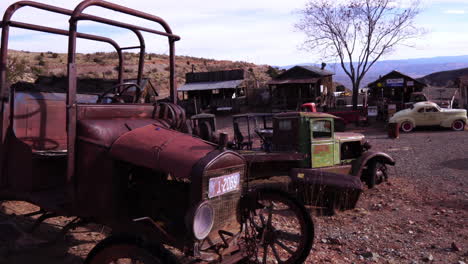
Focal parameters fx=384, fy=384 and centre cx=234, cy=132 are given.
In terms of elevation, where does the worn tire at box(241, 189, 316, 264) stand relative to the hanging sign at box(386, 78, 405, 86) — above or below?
below

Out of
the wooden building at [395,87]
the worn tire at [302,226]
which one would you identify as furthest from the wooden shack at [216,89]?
the worn tire at [302,226]

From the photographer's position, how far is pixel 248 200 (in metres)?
3.58

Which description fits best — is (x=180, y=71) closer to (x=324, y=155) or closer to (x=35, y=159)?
(x=324, y=155)

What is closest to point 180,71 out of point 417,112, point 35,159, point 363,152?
point 417,112

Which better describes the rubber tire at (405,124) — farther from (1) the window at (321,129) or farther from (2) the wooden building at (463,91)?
(1) the window at (321,129)

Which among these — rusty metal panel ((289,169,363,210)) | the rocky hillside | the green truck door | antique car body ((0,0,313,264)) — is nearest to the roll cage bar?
antique car body ((0,0,313,264))

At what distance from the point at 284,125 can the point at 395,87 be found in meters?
25.5

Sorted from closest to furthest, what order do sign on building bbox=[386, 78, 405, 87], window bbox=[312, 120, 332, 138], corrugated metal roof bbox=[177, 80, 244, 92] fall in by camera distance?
window bbox=[312, 120, 332, 138], sign on building bbox=[386, 78, 405, 87], corrugated metal roof bbox=[177, 80, 244, 92]

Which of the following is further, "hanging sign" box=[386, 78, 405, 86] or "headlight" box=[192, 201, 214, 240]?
"hanging sign" box=[386, 78, 405, 86]

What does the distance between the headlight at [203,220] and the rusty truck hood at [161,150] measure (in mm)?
278

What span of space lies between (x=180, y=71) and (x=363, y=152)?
136 feet

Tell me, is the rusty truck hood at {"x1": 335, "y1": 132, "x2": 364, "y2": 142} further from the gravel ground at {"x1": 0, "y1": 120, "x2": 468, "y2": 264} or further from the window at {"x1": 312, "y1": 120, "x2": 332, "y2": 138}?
the gravel ground at {"x1": 0, "y1": 120, "x2": 468, "y2": 264}

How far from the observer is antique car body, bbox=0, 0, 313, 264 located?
2965 mm

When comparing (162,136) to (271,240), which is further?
(271,240)
